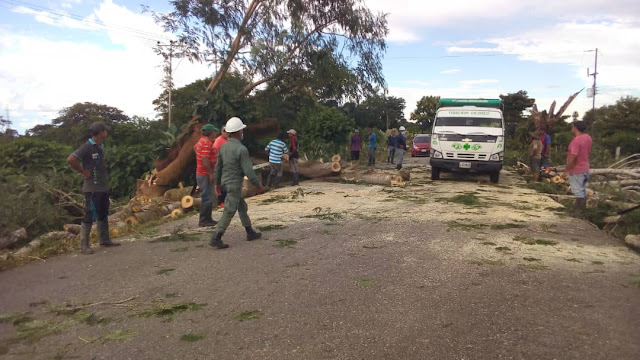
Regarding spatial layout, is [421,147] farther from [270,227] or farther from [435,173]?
[270,227]

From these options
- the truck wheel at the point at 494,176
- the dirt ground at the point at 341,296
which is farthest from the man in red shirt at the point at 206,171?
the truck wheel at the point at 494,176

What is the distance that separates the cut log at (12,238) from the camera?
23.9 ft

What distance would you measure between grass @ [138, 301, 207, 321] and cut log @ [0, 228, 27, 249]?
4.64 metres

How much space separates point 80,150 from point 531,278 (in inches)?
229

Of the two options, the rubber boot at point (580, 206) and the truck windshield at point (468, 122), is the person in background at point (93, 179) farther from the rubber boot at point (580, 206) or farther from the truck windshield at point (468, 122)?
the truck windshield at point (468, 122)

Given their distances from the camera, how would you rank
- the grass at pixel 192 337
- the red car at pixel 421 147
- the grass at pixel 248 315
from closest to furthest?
the grass at pixel 192 337 → the grass at pixel 248 315 → the red car at pixel 421 147

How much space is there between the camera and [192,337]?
3.55 meters

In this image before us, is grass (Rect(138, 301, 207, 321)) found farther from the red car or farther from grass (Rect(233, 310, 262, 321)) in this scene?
the red car

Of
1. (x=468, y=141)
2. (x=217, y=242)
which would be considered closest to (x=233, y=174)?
(x=217, y=242)

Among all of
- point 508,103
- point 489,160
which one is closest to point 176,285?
point 489,160

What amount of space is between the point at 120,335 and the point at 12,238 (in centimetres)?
518

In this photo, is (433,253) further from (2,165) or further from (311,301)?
(2,165)

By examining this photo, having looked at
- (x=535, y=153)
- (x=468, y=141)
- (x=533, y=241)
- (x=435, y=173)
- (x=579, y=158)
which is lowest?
(x=533, y=241)

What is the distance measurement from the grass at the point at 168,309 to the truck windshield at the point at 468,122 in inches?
448
